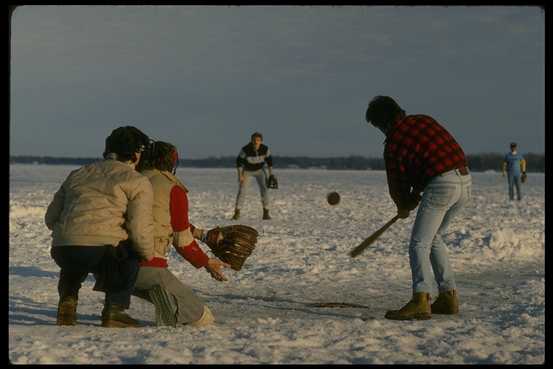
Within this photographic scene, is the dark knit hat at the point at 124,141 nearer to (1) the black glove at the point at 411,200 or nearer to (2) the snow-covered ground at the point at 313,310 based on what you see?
→ (2) the snow-covered ground at the point at 313,310

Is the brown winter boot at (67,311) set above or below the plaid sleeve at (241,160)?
below

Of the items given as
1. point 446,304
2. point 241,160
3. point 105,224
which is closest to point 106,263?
point 105,224

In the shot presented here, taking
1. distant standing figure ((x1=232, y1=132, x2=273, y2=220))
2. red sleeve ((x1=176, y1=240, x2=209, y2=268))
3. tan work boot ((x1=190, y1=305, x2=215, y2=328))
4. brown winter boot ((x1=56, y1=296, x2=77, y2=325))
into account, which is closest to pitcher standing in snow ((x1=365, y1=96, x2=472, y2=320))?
tan work boot ((x1=190, y1=305, x2=215, y2=328))

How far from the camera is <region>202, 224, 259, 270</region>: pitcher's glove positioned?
586cm

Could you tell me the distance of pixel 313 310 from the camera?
600 cm

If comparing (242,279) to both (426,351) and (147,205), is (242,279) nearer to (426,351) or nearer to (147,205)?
(147,205)

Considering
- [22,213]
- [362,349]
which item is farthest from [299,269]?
[22,213]

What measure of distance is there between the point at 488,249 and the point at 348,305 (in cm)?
408

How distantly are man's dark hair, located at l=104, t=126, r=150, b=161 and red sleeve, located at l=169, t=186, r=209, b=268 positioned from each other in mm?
412

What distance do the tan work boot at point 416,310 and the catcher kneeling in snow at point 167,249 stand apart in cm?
140

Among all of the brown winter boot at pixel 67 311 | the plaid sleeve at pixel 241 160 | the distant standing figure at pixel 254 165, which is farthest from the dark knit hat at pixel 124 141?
the plaid sleeve at pixel 241 160

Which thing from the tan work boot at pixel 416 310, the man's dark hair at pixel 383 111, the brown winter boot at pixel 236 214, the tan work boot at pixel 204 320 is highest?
the man's dark hair at pixel 383 111

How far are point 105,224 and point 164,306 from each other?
2.45 ft

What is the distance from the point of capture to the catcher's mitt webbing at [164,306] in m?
5.08
